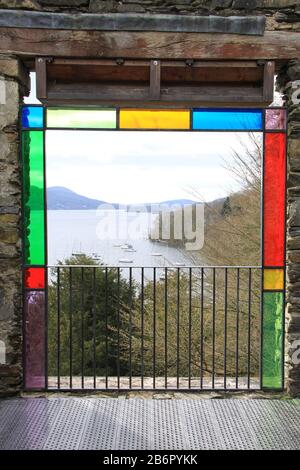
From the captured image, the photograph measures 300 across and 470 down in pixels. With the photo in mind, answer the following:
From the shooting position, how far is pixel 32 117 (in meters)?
3.10

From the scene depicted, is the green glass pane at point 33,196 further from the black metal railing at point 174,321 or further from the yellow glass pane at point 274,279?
the black metal railing at point 174,321

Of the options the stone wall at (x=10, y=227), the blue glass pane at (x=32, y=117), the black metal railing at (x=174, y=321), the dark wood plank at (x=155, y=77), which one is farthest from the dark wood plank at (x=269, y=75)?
the black metal railing at (x=174, y=321)

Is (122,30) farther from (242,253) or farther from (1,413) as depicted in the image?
(242,253)

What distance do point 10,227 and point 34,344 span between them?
0.89 metres

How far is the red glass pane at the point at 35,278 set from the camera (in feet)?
10.3

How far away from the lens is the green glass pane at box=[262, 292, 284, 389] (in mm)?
3229

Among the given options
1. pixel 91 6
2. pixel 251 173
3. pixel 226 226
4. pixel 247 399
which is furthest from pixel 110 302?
pixel 91 6

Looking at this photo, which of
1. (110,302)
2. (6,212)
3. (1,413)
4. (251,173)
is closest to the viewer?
(1,413)

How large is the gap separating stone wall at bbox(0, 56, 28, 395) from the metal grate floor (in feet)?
0.88

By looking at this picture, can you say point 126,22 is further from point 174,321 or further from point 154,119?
point 174,321

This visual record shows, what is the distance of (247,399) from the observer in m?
3.14

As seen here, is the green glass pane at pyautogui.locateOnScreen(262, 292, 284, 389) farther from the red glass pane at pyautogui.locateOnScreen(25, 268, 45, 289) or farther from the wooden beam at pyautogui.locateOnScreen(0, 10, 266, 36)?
the wooden beam at pyautogui.locateOnScreen(0, 10, 266, 36)

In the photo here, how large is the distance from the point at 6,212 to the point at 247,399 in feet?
7.27

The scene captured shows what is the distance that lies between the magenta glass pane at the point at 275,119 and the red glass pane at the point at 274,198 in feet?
0.19
